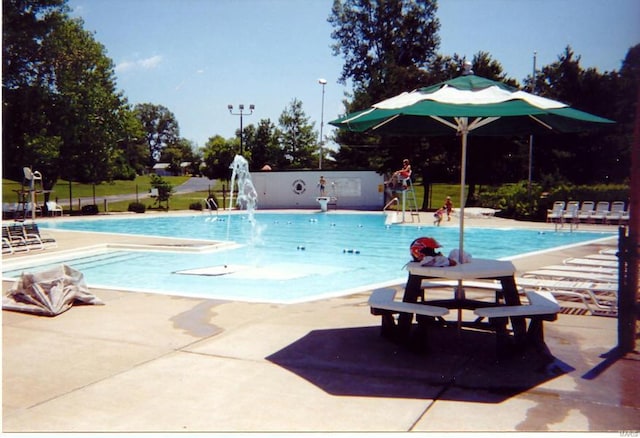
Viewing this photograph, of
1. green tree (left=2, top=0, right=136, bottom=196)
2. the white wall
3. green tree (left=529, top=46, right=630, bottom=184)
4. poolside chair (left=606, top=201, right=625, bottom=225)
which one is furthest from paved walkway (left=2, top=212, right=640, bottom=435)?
green tree (left=529, top=46, right=630, bottom=184)

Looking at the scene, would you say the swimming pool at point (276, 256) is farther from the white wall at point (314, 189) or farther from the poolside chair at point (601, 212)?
the white wall at point (314, 189)

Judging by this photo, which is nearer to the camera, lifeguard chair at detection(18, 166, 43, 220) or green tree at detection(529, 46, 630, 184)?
lifeguard chair at detection(18, 166, 43, 220)

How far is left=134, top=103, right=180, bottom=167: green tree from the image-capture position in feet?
115

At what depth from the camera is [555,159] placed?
31.9m

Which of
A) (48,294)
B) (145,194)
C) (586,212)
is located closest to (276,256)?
(48,294)

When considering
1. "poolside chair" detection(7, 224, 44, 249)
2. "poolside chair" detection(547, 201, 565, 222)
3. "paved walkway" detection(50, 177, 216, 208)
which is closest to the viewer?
"poolside chair" detection(7, 224, 44, 249)

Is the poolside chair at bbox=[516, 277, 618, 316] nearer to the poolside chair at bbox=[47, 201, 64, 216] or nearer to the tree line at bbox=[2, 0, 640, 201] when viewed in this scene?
the tree line at bbox=[2, 0, 640, 201]

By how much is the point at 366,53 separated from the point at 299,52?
5.01 meters

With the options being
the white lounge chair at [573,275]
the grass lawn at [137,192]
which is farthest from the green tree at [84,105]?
the white lounge chair at [573,275]

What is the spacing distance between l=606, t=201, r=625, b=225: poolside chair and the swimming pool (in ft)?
9.70

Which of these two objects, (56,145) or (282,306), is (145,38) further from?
(56,145)

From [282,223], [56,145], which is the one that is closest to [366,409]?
[282,223]

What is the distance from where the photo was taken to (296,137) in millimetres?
41656

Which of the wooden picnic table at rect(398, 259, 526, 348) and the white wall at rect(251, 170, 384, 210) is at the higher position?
the white wall at rect(251, 170, 384, 210)
